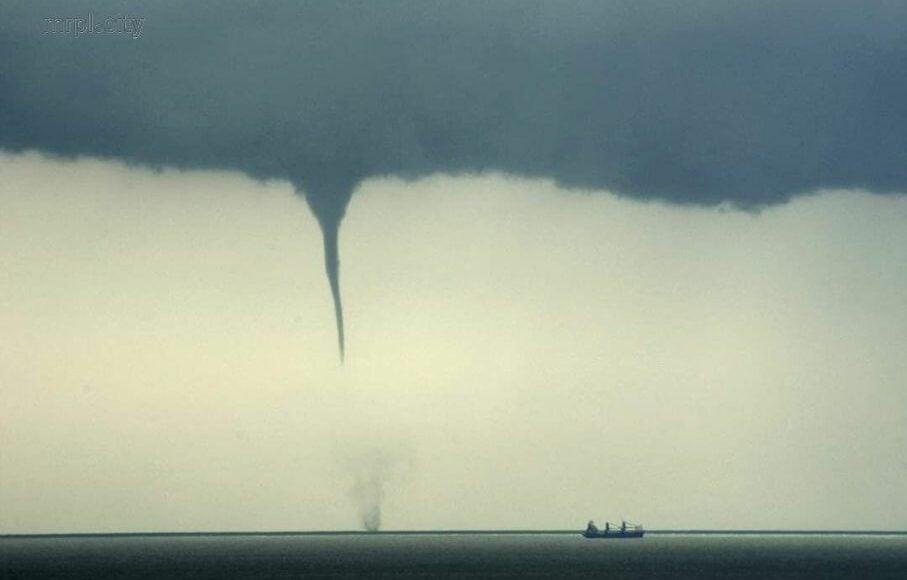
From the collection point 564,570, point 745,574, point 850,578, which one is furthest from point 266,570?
point 850,578

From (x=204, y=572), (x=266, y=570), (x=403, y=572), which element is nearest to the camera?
(x=204, y=572)

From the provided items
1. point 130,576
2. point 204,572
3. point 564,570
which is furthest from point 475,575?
point 130,576

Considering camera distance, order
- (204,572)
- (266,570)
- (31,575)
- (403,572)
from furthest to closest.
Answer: (266,570), (403,572), (204,572), (31,575)

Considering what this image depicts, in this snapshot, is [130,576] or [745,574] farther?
[745,574]

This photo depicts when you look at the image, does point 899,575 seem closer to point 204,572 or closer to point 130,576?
point 204,572

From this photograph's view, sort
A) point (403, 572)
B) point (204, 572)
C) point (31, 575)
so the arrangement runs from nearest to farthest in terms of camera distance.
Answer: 1. point (31, 575)
2. point (204, 572)
3. point (403, 572)

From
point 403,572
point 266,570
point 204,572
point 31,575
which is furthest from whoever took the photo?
point 266,570

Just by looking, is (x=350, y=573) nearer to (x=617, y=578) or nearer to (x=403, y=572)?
(x=403, y=572)

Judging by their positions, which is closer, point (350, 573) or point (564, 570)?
point (350, 573)
